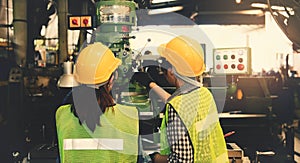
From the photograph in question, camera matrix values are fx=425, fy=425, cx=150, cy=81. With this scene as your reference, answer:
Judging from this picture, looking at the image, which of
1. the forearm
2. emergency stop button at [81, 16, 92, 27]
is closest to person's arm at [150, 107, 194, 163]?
the forearm

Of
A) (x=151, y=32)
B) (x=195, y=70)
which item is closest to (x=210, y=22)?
(x=151, y=32)

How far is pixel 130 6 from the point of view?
8.98ft

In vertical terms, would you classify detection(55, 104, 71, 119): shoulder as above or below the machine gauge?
below

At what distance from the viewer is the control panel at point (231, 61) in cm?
310

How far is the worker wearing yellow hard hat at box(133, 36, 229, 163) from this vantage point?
6.02 ft

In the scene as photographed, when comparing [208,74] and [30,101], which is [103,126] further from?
[30,101]

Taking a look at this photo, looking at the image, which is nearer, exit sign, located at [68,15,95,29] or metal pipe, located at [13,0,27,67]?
exit sign, located at [68,15,95,29]

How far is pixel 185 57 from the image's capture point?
198cm

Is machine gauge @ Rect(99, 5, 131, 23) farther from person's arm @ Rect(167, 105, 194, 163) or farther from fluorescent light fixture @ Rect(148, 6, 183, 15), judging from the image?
fluorescent light fixture @ Rect(148, 6, 183, 15)

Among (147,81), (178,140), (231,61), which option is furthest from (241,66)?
(178,140)

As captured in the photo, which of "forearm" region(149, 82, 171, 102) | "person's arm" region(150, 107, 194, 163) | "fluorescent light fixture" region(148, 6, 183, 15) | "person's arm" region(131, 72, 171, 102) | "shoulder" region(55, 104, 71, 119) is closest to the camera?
"person's arm" region(150, 107, 194, 163)

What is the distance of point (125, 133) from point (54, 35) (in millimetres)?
5637

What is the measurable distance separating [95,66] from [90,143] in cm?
35

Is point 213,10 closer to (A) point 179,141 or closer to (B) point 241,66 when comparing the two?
(B) point 241,66
